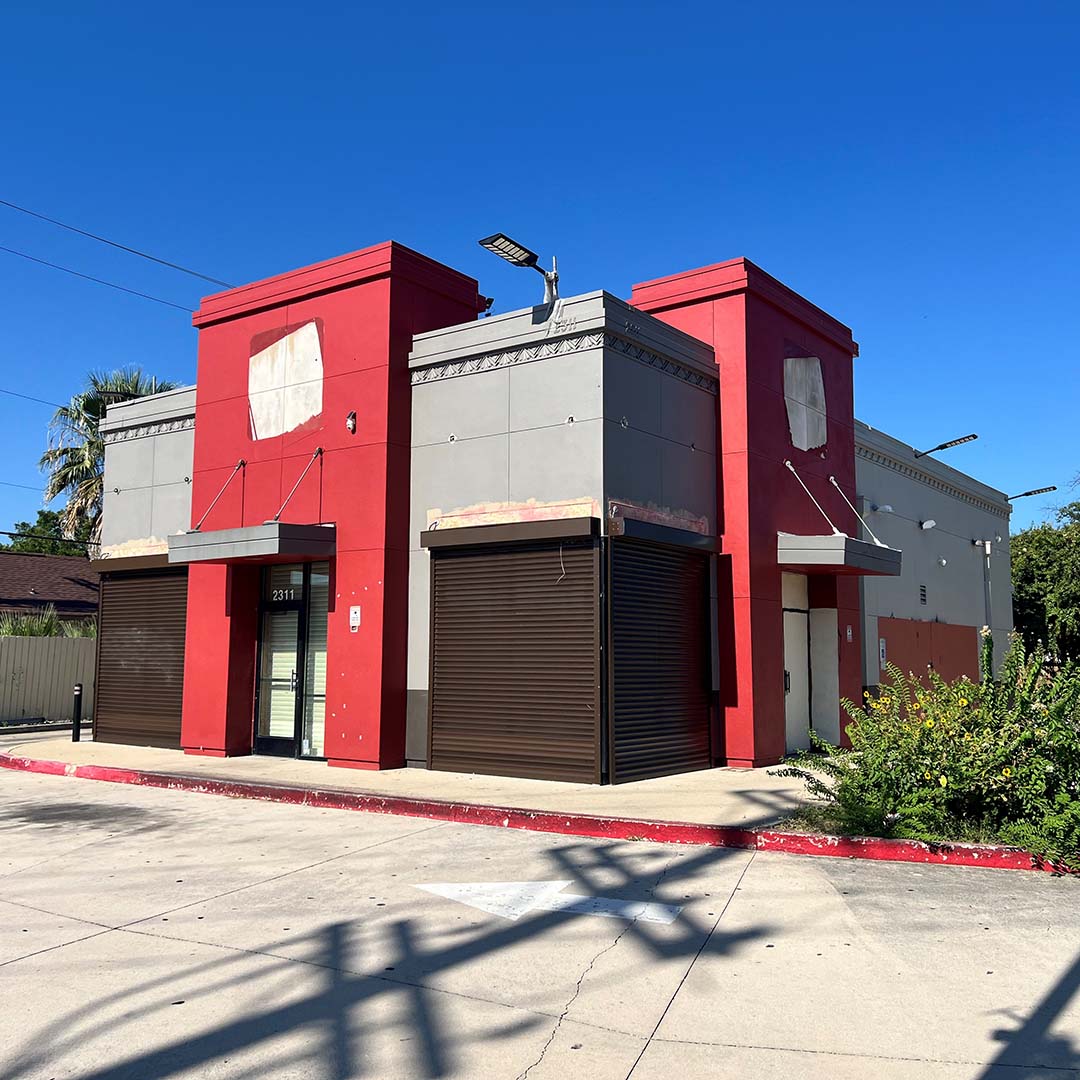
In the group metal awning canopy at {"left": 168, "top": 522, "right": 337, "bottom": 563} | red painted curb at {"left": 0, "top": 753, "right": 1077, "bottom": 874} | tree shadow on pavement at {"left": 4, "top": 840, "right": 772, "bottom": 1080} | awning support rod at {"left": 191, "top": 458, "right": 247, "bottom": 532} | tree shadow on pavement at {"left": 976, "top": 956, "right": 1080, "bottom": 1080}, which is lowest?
tree shadow on pavement at {"left": 4, "top": 840, "right": 772, "bottom": 1080}

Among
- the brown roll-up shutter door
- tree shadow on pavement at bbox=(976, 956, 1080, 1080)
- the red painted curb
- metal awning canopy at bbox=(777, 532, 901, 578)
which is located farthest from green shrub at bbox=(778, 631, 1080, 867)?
the brown roll-up shutter door

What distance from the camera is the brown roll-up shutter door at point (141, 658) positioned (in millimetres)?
17281

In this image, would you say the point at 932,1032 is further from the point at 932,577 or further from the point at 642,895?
the point at 932,577

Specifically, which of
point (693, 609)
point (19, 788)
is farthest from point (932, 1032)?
point (19, 788)

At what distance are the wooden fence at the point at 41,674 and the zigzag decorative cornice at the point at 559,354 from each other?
1341 centimetres

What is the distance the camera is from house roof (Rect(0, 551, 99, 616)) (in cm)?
3006

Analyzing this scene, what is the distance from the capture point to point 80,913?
22.9 feet

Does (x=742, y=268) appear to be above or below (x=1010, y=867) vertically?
above

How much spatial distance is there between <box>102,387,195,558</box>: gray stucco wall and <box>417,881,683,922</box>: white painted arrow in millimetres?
11758

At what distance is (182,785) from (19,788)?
7.49 feet

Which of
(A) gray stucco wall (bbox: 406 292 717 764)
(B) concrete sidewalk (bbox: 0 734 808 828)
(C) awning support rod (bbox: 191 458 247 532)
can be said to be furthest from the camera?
(C) awning support rod (bbox: 191 458 247 532)

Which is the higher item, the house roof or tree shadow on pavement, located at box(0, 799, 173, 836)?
the house roof

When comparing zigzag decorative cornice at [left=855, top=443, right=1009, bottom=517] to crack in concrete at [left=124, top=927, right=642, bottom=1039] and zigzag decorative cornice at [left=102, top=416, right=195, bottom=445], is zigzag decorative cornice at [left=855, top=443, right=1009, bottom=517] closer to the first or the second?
zigzag decorative cornice at [left=102, top=416, right=195, bottom=445]

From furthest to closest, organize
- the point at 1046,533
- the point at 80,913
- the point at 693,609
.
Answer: the point at 1046,533
the point at 693,609
the point at 80,913
